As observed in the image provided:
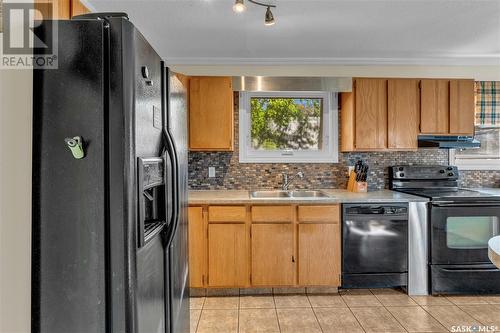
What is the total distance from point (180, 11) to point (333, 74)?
185 centimetres

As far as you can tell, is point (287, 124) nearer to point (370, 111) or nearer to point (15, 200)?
point (370, 111)

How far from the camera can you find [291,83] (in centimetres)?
339

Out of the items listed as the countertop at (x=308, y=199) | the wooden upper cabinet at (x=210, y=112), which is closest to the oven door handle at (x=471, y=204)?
the countertop at (x=308, y=199)

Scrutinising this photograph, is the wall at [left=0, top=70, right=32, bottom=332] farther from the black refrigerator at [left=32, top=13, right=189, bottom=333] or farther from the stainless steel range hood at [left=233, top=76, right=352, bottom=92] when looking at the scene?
the stainless steel range hood at [left=233, top=76, right=352, bottom=92]

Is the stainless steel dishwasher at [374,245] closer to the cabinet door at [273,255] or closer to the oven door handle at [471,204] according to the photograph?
the oven door handle at [471,204]

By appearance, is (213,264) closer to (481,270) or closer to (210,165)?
(210,165)

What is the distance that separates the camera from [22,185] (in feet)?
3.10

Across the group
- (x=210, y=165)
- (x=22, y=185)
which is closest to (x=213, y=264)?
(x=210, y=165)

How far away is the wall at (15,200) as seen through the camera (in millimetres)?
909

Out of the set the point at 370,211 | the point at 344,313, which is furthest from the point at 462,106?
the point at 344,313

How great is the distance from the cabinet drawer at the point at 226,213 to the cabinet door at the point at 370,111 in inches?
54.7

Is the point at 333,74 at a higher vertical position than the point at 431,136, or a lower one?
higher

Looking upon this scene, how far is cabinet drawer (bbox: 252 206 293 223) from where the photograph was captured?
9.89 ft

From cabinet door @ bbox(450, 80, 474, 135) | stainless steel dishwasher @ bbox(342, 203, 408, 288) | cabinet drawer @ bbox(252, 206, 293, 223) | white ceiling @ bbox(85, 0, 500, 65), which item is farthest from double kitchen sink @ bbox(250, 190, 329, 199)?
cabinet door @ bbox(450, 80, 474, 135)
